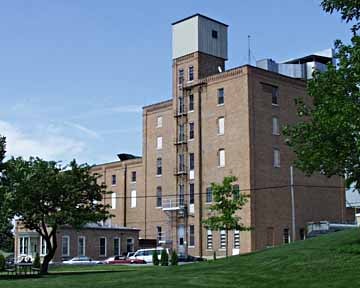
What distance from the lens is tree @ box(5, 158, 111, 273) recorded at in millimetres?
41688

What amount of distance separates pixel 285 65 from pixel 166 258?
36087 mm

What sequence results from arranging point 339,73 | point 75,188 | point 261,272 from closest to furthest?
point 339,73
point 261,272
point 75,188

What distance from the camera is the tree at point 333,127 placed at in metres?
21.1

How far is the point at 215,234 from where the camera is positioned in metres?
70.9

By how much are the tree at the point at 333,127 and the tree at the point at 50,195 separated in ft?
65.6

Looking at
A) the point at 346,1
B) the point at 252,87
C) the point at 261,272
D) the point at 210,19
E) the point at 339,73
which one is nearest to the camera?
the point at 346,1

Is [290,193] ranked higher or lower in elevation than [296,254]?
higher

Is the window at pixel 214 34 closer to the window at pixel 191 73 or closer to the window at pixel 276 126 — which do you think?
the window at pixel 191 73

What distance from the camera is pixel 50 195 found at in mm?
42594

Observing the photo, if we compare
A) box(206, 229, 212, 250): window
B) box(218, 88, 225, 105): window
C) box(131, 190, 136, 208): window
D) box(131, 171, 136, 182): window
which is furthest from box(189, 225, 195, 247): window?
box(131, 171, 136, 182): window

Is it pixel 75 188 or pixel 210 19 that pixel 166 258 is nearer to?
pixel 75 188

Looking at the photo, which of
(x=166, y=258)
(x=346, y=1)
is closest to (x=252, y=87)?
(x=166, y=258)

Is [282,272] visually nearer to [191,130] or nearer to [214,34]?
[191,130]

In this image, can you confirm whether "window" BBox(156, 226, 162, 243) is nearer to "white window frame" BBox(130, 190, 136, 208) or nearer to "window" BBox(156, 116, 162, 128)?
"white window frame" BBox(130, 190, 136, 208)
